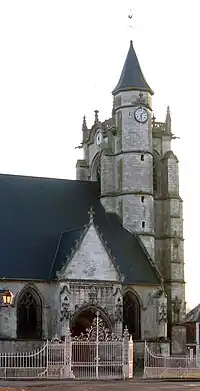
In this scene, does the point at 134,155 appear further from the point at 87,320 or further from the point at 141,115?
the point at 87,320

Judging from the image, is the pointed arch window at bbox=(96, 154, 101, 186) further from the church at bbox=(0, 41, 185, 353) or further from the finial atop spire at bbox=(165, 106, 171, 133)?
the finial atop spire at bbox=(165, 106, 171, 133)

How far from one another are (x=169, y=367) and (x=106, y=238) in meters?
10.6

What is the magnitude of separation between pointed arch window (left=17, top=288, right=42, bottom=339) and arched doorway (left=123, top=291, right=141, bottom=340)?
5.14 m

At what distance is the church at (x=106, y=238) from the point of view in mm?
46969

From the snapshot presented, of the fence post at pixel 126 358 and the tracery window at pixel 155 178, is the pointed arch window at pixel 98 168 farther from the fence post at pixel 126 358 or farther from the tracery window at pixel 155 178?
the fence post at pixel 126 358

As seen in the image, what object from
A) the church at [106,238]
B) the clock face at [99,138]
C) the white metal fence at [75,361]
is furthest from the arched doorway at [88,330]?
the clock face at [99,138]

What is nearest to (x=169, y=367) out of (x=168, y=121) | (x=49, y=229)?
(x=49, y=229)

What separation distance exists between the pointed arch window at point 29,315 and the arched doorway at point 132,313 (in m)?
5.14

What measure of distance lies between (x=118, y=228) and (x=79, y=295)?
6.87 m

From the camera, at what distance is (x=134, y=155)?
176 ft

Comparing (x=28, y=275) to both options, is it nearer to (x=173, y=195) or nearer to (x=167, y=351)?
(x=167, y=351)

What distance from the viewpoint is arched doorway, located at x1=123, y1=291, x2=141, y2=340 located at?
4941 centimetres

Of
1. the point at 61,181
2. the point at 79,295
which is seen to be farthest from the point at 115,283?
the point at 61,181

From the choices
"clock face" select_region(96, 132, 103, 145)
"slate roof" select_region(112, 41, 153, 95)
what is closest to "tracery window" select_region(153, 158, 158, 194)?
"clock face" select_region(96, 132, 103, 145)
